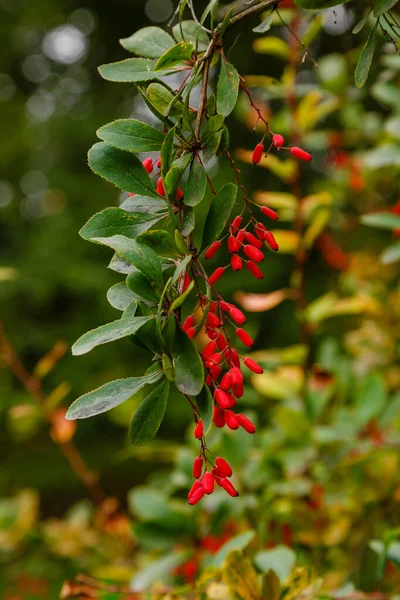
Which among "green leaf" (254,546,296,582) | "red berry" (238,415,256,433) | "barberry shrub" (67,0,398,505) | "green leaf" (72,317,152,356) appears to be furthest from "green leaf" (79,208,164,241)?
"green leaf" (254,546,296,582)

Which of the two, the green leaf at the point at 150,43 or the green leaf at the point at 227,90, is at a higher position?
the green leaf at the point at 150,43

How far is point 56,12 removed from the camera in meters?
4.31

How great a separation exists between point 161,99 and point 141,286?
21 centimetres

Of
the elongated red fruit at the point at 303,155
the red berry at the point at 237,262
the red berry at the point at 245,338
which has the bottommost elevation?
the red berry at the point at 245,338

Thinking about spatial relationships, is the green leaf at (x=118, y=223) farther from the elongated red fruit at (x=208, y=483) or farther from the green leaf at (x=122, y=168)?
the elongated red fruit at (x=208, y=483)

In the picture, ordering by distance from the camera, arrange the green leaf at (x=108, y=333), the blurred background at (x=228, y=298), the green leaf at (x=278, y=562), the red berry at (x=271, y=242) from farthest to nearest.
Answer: the blurred background at (x=228, y=298)
the green leaf at (x=278, y=562)
the red berry at (x=271, y=242)
the green leaf at (x=108, y=333)

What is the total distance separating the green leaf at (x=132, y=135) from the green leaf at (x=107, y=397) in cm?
23

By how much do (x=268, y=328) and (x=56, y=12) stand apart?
264cm

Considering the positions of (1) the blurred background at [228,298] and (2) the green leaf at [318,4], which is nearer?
(2) the green leaf at [318,4]

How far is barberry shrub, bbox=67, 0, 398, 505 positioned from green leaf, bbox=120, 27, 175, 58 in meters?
0.04

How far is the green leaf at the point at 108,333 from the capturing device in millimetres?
544

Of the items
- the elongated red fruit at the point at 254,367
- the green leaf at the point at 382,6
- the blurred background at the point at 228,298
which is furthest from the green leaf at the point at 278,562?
the green leaf at the point at 382,6

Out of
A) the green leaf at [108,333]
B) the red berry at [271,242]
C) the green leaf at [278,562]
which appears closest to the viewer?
the green leaf at [108,333]

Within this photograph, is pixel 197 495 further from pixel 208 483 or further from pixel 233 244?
pixel 233 244
